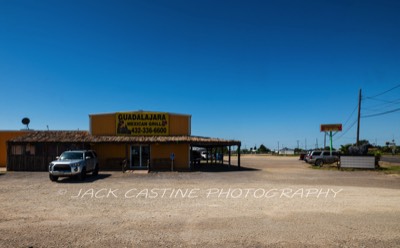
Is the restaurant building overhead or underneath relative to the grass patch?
overhead

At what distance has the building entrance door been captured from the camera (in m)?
Result: 27.0

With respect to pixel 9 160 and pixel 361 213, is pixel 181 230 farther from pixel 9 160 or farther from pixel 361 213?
pixel 9 160

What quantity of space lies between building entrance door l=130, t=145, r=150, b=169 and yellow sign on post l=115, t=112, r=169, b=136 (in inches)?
67.5

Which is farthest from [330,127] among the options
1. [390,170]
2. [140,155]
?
[140,155]

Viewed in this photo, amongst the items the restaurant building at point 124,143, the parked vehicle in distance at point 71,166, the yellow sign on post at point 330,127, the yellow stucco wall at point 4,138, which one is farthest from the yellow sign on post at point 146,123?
the yellow sign on post at point 330,127

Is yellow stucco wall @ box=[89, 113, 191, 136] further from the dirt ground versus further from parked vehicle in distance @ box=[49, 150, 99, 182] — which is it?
the dirt ground

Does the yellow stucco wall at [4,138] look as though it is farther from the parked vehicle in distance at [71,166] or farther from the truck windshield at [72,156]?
the parked vehicle in distance at [71,166]

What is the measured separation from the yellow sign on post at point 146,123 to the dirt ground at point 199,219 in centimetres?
1518

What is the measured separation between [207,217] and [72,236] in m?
3.51

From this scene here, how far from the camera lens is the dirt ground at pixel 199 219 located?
6469 millimetres

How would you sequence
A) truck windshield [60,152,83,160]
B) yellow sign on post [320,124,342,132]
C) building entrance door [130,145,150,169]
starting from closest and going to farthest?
truck windshield [60,152,83,160]
building entrance door [130,145,150,169]
yellow sign on post [320,124,342,132]

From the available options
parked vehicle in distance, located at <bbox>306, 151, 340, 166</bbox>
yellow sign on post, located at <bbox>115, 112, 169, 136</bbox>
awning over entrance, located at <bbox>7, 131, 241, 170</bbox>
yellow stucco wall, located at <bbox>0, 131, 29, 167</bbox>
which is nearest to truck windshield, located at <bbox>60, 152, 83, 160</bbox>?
awning over entrance, located at <bbox>7, 131, 241, 170</bbox>

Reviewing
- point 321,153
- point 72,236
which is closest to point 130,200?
point 72,236

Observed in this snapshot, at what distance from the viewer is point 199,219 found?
27.4 ft
